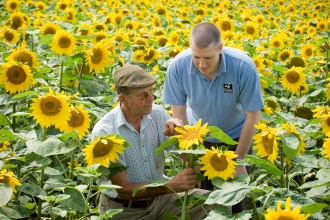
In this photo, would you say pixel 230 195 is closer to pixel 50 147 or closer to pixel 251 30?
pixel 50 147

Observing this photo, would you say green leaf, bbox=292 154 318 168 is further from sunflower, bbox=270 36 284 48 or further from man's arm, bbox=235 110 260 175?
sunflower, bbox=270 36 284 48

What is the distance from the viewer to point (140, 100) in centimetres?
322

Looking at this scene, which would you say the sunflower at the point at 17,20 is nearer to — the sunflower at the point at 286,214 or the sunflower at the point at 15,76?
the sunflower at the point at 15,76

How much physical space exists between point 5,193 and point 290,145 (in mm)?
1393

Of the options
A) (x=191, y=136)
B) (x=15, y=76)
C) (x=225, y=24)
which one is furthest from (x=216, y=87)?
(x=225, y=24)

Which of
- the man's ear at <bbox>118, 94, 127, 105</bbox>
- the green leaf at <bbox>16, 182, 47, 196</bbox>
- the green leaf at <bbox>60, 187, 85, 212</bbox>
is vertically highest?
the man's ear at <bbox>118, 94, 127, 105</bbox>

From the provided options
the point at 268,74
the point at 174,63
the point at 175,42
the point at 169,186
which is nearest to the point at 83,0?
the point at 175,42

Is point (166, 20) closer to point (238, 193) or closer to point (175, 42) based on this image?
point (175, 42)

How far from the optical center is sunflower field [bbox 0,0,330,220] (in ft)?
8.71

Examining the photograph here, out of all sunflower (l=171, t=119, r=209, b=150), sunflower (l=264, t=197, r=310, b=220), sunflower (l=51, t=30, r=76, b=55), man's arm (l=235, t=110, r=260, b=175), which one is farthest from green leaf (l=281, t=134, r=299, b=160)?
sunflower (l=51, t=30, r=76, b=55)

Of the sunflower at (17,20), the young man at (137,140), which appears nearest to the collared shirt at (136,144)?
the young man at (137,140)

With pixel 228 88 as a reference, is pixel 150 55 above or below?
below

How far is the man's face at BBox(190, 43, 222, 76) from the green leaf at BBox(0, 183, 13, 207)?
143 cm

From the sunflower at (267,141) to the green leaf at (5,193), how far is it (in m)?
1.28
